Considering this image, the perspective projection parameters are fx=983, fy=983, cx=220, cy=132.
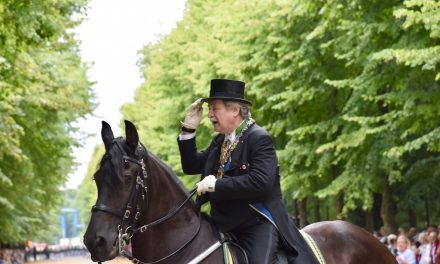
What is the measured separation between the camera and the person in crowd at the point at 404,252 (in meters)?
21.8

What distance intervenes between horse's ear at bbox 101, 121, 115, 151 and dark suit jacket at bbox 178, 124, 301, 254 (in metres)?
0.91

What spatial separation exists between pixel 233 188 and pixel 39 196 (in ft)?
132

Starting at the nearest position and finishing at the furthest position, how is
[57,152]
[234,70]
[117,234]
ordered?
[117,234], [234,70], [57,152]

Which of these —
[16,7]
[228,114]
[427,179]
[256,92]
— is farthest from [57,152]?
[228,114]

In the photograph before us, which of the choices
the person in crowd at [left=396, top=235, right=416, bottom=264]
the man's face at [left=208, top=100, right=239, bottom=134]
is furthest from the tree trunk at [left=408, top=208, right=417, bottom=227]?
the man's face at [left=208, top=100, right=239, bottom=134]

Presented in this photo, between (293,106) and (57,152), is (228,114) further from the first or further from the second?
(57,152)

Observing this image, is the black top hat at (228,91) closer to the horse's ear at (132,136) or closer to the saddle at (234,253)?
the horse's ear at (132,136)


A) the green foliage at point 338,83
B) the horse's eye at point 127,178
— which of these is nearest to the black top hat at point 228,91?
the horse's eye at point 127,178

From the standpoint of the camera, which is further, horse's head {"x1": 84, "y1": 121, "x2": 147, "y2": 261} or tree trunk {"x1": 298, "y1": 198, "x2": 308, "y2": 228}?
tree trunk {"x1": 298, "y1": 198, "x2": 308, "y2": 228}

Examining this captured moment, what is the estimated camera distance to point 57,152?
39.7m

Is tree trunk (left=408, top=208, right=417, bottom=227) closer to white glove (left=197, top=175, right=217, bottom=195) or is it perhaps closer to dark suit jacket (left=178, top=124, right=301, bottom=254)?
dark suit jacket (left=178, top=124, right=301, bottom=254)

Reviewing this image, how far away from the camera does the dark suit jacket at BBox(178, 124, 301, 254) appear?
7797 mm

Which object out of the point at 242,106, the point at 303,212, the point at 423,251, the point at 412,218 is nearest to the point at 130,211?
the point at 242,106

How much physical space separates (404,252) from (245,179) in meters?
14.9
